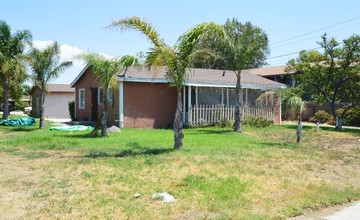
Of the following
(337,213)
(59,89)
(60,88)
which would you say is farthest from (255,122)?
(60,88)

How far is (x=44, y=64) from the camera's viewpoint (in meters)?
20.0

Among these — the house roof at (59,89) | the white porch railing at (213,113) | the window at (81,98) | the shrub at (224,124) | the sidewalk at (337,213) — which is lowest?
the sidewalk at (337,213)

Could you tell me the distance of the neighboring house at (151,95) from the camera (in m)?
20.8

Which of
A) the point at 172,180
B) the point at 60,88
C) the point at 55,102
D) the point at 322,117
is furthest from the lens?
the point at 60,88

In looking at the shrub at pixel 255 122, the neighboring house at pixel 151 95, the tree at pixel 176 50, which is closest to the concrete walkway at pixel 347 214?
the tree at pixel 176 50

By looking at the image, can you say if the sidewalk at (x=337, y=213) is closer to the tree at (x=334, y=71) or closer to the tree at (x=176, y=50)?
the tree at (x=176, y=50)

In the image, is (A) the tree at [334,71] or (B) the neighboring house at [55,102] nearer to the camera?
(A) the tree at [334,71]

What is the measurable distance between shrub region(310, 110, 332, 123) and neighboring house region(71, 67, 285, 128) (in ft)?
21.4

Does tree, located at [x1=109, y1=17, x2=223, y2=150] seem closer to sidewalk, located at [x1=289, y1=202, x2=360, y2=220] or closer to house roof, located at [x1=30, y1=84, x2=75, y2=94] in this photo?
sidewalk, located at [x1=289, y1=202, x2=360, y2=220]

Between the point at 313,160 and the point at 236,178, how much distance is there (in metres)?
3.97

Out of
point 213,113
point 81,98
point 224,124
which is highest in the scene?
point 81,98

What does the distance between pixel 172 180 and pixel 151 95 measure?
13804 mm

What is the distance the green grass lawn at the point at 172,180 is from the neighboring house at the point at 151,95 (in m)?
7.59

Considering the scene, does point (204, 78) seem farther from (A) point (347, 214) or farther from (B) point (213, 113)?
(A) point (347, 214)
